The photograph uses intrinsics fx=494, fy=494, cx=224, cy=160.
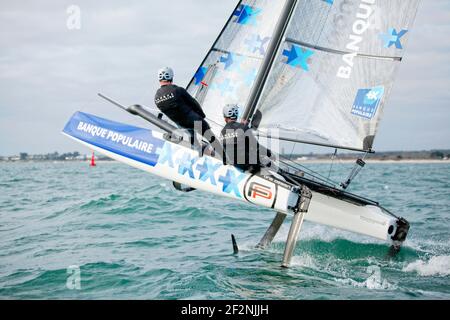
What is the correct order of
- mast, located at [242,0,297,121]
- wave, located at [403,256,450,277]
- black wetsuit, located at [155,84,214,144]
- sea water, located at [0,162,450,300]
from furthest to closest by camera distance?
mast, located at [242,0,297,121] < black wetsuit, located at [155,84,214,144] < wave, located at [403,256,450,277] < sea water, located at [0,162,450,300]

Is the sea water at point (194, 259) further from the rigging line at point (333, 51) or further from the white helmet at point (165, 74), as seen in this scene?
the rigging line at point (333, 51)

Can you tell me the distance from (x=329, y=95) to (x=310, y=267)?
8.49 feet

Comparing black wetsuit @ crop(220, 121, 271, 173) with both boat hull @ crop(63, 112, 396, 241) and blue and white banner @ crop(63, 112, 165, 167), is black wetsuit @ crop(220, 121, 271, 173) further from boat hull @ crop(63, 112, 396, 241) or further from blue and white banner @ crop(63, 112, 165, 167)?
blue and white banner @ crop(63, 112, 165, 167)

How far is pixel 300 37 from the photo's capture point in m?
7.39

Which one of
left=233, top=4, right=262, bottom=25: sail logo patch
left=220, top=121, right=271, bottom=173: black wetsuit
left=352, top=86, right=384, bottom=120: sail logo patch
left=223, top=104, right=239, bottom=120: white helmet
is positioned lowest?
left=220, top=121, right=271, bottom=173: black wetsuit

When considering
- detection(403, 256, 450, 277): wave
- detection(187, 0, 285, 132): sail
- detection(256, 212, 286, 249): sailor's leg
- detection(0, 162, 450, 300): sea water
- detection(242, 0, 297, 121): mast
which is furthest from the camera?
detection(256, 212, 286, 249): sailor's leg

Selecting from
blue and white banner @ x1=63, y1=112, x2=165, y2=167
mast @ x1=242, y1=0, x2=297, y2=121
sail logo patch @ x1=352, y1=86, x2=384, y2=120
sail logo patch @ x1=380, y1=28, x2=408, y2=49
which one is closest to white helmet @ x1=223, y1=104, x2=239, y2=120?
mast @ x1=242, y1=0, x2=297, y2=121

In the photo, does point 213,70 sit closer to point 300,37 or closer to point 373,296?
point 300,37

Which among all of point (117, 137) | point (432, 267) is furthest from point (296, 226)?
point (117, 137)

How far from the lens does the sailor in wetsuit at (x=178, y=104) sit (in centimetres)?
670

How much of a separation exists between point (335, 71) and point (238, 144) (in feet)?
6.86

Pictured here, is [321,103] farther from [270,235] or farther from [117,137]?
[117,137]

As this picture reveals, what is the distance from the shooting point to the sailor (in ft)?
21.4

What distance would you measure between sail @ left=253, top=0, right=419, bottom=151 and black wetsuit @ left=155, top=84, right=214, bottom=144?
1.10 meters
